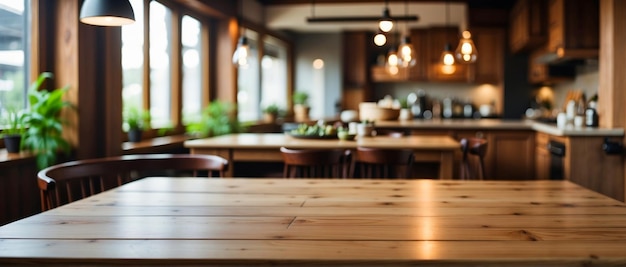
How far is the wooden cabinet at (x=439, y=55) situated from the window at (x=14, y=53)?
6840 millimetres

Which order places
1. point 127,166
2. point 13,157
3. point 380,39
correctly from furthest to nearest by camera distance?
point 380,39
point 13,157
point 127,166

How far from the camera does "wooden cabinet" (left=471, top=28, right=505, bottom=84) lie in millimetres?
8883

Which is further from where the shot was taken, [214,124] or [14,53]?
[214,124]

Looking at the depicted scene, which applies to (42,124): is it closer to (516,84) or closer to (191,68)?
(191,68)

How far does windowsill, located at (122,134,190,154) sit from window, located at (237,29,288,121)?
197cm

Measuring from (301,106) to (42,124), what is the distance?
576 centimetres

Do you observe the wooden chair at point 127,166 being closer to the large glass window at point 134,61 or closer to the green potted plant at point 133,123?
the green potted plant at point 133,123

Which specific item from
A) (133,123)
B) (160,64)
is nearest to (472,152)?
(133,123)

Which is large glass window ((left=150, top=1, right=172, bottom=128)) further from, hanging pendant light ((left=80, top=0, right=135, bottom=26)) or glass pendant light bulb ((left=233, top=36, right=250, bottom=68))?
hanging pendant light ((left=80, top=0, right=135, bottom=26))

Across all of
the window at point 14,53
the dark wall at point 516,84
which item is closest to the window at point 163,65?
the window at point 14,53

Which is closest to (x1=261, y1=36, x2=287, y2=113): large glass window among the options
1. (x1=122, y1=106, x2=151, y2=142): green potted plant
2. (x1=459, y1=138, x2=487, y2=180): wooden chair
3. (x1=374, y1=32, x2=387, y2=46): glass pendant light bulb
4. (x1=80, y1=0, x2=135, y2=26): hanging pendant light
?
(x1=122, y1=106, x2=151, y2=142): green potted plant

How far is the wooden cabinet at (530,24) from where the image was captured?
6.73 m

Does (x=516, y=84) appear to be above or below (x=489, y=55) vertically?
below

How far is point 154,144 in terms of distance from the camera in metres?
4.87
